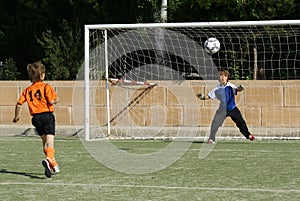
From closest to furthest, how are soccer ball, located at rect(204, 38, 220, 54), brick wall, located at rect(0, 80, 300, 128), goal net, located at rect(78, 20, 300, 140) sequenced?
1. soccer ball, located at rect(204, 38, 220, 54)
2. goal net, located at rect(78, 20, 300, 140)
3. brick wall, located at rect(0, 80, 300, 128)

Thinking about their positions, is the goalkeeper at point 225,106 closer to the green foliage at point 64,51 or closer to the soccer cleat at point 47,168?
the soccer cleat at point 47,168

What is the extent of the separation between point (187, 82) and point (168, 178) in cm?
996

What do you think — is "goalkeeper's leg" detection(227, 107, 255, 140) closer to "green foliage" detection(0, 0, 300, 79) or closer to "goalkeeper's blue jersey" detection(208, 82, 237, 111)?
"goalkeeper's blue jersey" detection(208, 82, 237, 111)

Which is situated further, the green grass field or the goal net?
the goal net

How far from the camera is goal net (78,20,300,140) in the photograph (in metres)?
18.9

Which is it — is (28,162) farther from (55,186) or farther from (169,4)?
(169,4)

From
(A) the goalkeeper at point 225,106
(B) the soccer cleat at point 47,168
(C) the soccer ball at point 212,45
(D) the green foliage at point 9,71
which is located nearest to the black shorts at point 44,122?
(B) the soccer cleat at point 47,168

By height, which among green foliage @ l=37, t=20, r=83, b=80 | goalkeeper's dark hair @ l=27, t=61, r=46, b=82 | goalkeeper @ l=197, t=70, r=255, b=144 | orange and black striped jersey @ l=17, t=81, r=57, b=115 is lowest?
goalkeeper @ l=197, t=70, r=255, b=144

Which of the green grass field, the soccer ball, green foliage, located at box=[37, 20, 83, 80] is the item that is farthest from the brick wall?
green foliage, located at box=[37, 20, 83, 80]

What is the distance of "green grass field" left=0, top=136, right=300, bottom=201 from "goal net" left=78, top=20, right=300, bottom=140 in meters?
4.71

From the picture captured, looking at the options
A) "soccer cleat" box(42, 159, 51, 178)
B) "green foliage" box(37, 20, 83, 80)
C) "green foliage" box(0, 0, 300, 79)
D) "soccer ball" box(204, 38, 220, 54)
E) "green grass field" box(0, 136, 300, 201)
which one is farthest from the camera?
"green foliage" box(37, 20, 83, 80)

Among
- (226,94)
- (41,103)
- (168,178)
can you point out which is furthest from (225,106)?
(41,103)

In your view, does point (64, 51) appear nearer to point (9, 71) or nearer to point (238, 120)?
point (9, 71)

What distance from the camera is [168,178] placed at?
1002 centimetres
